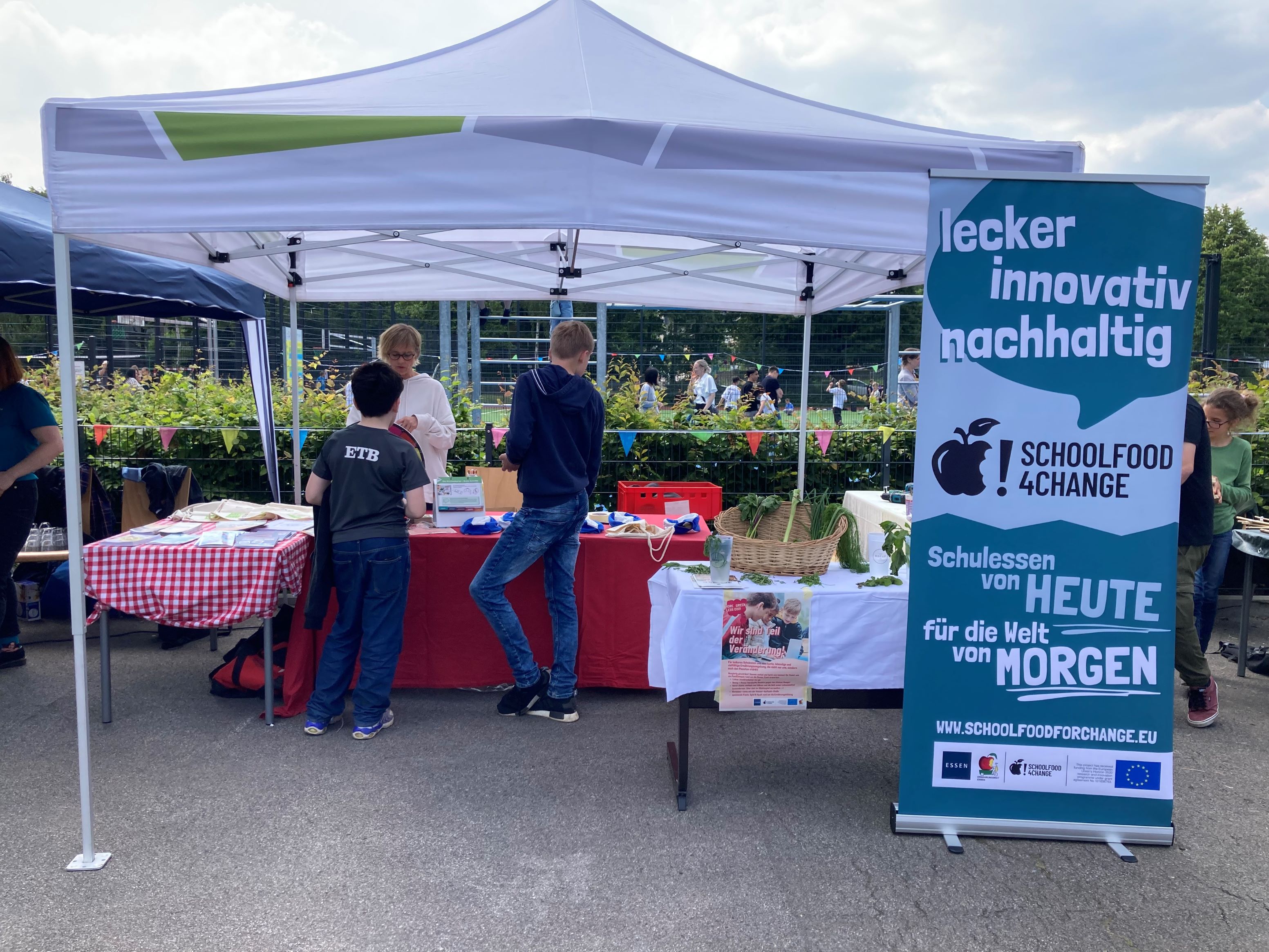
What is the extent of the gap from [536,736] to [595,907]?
4.16 feet

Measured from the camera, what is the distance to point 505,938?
7.78 ft

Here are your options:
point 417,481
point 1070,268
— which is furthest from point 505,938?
point 1070,268

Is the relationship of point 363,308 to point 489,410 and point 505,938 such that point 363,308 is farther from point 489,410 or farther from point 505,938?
point 505,938

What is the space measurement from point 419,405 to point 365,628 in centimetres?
141

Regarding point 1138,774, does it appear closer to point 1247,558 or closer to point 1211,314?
point 1247,558

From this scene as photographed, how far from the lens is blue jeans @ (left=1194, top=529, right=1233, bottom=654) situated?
444 centimetres

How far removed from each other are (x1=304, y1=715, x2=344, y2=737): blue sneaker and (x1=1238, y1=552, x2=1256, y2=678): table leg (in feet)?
15.2

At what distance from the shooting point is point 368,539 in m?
3.55

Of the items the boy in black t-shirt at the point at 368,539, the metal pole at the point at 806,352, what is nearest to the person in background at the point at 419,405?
the boy in black t-shirt at the point at 368,539

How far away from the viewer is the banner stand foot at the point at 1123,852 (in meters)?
2.79

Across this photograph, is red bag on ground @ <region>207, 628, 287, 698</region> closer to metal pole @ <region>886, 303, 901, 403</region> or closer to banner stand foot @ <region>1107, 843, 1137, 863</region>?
banner stand foot @ <region>1107, 843, 1137, 863</region>

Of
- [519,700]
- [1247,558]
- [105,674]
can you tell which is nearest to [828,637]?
[519,700]

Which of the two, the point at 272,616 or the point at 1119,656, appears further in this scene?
the point at 272,616

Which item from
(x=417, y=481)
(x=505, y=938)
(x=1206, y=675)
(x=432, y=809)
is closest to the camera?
(x=505, y=938)
